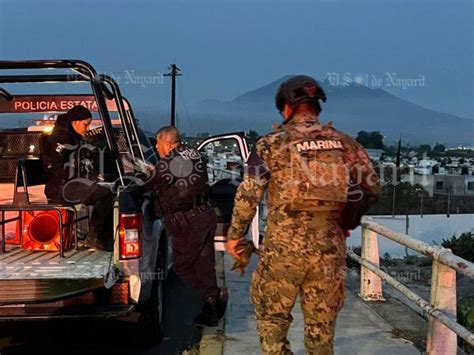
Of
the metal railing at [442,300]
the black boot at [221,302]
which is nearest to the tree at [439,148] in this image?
the black boot at [221,302]

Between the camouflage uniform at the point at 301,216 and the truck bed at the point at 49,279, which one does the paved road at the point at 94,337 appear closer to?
the truck bed at the point at 49,279

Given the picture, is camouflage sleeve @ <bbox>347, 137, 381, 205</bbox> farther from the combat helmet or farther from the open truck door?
the open truck door

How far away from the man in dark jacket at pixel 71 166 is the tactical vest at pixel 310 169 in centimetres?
246

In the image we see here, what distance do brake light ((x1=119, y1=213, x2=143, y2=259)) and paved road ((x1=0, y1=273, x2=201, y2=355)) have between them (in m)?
1.07

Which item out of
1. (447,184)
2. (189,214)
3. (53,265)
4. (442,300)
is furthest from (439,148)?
(53,265)

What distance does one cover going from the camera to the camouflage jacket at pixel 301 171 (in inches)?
139

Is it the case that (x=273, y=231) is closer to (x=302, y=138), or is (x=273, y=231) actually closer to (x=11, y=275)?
(x=302, y=138)

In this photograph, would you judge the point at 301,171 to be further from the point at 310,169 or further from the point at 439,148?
the point at 439,148

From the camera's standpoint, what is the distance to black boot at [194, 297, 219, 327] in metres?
5.77

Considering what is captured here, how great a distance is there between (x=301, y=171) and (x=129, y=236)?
1818mm

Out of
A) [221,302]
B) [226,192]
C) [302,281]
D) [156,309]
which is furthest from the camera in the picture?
[226,192]

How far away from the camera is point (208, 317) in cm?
579

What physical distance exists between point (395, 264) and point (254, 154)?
7.34 metres

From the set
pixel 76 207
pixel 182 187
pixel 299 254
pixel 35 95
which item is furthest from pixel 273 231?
pixel 35 95
